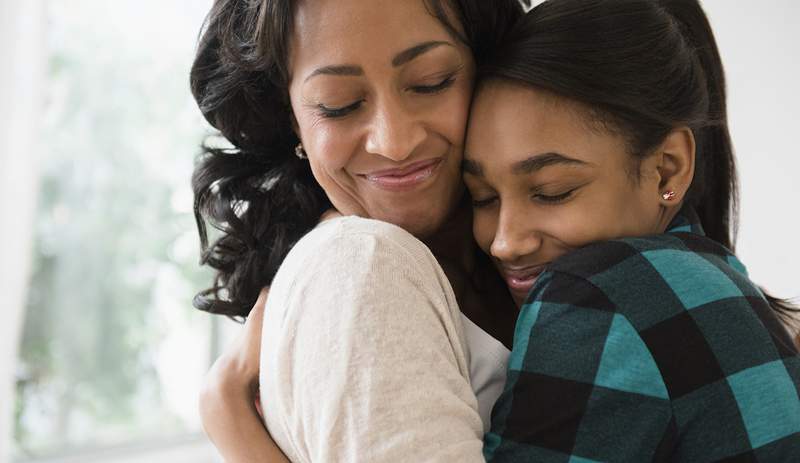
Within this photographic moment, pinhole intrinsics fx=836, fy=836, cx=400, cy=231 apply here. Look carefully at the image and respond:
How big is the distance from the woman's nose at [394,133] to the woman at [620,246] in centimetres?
9

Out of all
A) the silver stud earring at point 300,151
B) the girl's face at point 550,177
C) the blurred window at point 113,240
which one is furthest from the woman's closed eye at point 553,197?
the blurred window at point 113,240

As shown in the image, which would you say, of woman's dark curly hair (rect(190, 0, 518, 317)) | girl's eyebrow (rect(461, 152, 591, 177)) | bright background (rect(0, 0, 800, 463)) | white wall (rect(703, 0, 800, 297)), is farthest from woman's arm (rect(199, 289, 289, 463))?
white wall (rect(703, 0, 800, 297))

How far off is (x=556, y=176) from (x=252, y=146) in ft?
1.90

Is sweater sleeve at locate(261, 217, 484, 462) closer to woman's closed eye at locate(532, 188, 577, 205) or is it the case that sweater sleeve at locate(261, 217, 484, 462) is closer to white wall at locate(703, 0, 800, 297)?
woman's closed eye at locate(532, 188, 577, 205)

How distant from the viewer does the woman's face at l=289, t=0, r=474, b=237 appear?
1.11 m

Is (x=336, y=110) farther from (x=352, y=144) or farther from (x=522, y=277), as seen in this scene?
(x=522, y=277)

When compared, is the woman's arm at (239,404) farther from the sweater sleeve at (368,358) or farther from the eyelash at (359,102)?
the eyelash at (359,102)

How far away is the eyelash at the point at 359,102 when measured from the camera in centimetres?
116

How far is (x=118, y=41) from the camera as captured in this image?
113 inches

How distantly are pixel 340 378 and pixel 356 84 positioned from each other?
0.46 meters

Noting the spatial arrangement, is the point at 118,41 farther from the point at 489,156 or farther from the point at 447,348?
the point at 447,348

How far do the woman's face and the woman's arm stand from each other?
27cm

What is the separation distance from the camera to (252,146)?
1.43m

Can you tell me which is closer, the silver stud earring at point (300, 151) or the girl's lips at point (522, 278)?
the girl's lips at point (522, 278)
